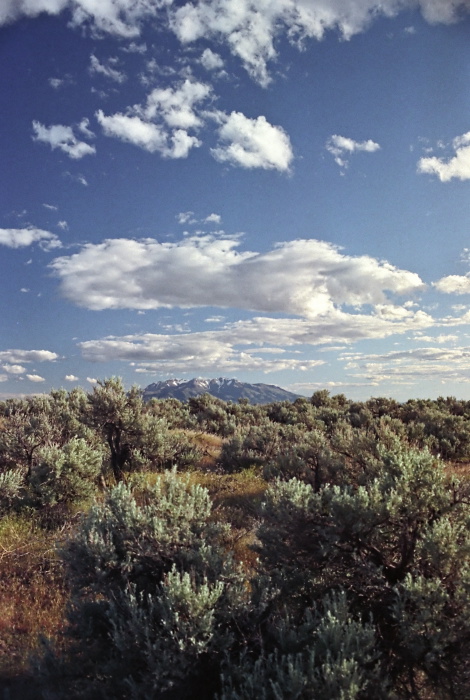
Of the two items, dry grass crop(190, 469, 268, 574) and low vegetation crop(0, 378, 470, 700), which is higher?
low vegetation crop(0, 378, 470, 700)

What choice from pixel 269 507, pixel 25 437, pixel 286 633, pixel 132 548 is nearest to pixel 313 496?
pixel 269 507

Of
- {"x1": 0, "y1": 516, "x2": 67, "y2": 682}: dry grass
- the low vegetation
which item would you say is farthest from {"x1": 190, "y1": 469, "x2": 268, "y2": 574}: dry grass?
{"x1": 0, "y1": 516, "x2": 67, "y2": 682}: dry grass

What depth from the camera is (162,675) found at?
4.04m

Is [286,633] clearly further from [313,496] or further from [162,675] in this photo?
[313,496]

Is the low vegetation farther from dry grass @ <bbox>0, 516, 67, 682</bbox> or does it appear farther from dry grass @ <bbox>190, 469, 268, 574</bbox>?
dry grass @ <bbox>190, 469, 268, 574</bbox>

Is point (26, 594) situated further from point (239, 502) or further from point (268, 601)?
point (239, 502)

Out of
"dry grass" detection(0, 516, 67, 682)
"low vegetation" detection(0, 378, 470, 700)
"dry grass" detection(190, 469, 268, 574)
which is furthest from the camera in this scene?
"dry grass" detection(190, 469, 268, 574)

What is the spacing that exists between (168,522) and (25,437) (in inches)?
357

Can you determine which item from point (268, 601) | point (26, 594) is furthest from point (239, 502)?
point (268, 601)

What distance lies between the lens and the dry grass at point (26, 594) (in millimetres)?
6047

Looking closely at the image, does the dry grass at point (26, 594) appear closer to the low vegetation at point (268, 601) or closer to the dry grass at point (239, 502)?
the low vegetation at point (268, 601)

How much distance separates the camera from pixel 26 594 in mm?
7363

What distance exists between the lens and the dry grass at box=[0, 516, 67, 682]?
6047mm

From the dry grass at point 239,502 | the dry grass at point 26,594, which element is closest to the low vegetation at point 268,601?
the dry grass at point 26,594
